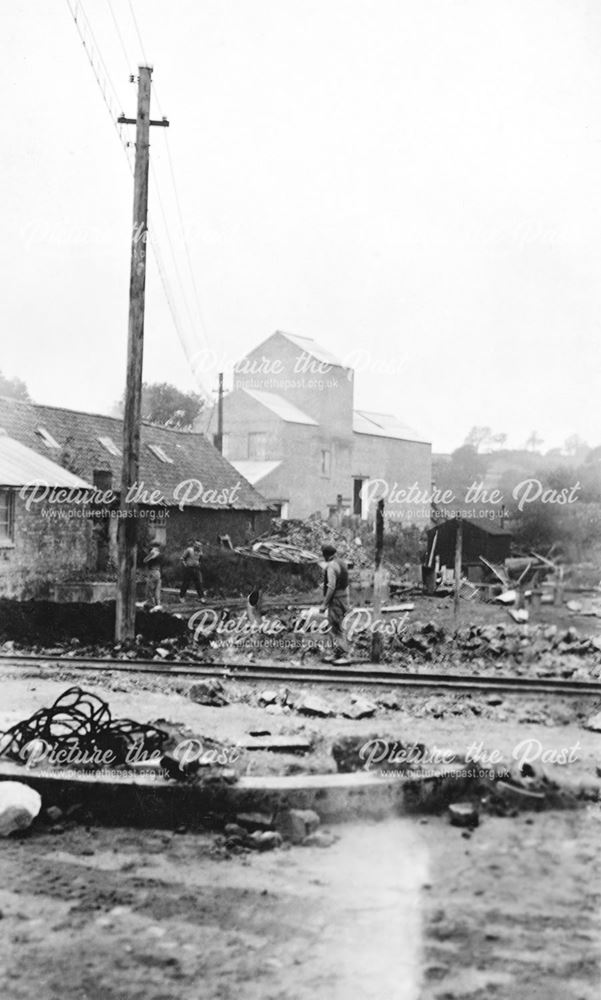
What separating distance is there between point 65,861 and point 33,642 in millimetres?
9118

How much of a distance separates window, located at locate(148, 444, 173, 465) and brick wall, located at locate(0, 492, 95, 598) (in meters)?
8.19

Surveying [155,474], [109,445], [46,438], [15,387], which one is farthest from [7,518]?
[15,387]

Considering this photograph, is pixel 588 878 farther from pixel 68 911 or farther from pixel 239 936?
pixel 68 911

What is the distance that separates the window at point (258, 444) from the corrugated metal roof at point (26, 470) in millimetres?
13507

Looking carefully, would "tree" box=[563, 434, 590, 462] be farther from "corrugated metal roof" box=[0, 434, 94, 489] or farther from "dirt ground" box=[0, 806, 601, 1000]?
"corrugated metal roof" box=[0, 434, 94, 489]

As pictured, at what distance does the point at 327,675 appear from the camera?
10.2 metres

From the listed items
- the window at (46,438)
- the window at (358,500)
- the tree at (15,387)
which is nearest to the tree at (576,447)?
the window at (46,438)

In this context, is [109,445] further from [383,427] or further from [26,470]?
[383,427]

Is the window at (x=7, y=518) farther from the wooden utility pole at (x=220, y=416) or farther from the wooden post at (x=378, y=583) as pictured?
the wooden utility pole at (x=220, y=416)

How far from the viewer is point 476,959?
3619mm

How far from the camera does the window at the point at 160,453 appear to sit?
28.7 metres

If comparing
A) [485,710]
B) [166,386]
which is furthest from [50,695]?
[166,386]

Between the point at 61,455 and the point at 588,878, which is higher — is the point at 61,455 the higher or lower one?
the higher one

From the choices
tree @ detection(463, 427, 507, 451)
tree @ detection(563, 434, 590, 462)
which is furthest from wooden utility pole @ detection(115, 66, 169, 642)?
tree @ detection(463, 427, 507, 451)
